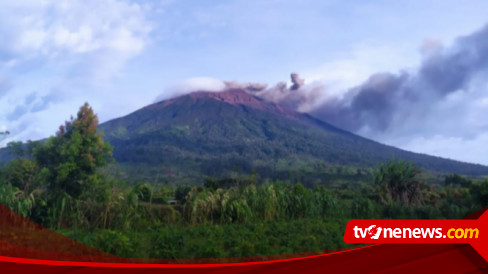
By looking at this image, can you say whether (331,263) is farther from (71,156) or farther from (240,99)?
(240,99)

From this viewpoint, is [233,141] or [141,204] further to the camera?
[233,141]

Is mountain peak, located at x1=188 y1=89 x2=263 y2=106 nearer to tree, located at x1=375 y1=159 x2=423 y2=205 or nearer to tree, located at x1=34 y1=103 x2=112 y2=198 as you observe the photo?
tree, located at x1=375 y1=159 x2=423 y2=205

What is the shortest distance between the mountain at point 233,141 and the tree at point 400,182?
1271 centimetres

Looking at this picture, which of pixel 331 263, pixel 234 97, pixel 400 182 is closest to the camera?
pixel 331 263

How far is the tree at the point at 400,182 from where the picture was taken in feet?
19.7

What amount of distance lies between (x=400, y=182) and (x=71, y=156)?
17.4 ft

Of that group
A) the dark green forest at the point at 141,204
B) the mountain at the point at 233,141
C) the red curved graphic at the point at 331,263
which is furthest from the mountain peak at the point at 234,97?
the red curved graphic at the point at 331,263

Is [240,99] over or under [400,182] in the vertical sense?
over

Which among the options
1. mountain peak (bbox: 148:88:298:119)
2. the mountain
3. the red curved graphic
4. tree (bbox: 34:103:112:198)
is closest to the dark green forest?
tree (bbox: 34:103:112:198)

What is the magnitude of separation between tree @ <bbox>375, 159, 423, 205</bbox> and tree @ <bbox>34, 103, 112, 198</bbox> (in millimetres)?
4642

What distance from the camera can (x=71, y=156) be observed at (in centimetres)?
478

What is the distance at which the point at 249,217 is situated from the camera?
4.84 meters

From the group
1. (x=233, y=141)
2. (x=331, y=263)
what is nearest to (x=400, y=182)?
(x=331, y=263)

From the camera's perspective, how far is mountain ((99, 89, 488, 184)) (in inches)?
842
